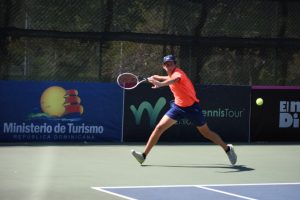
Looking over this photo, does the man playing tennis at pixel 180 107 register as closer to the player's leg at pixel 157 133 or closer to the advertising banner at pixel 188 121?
the player's leg at pixel 157 133

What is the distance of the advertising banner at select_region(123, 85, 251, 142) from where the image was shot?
1345cm

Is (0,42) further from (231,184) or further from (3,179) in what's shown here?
(231,184)

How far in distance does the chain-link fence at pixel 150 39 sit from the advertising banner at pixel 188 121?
589 millimetres

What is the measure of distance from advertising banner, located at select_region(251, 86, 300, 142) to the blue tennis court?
18.2ft

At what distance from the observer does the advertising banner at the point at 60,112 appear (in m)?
12.7

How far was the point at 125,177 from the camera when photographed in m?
9.11

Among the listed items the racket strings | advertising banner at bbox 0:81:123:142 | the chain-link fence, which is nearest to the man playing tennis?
the racket strings

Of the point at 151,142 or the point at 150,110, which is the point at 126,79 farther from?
the point at 150,110

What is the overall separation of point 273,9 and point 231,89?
6.80 feet

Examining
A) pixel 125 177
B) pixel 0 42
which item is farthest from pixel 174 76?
pixel 0 42

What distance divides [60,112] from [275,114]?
4304 mm

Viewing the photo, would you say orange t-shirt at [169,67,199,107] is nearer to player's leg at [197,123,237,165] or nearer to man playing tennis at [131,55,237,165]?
man playing tennis at [131,55,237,165]

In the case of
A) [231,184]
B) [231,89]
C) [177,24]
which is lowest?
[231,184]

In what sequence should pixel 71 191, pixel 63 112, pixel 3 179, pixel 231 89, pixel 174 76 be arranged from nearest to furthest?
pixel 71 191 < pixel 3 179 < pixel 174 76 < pixel 63 112 < pixel 231 89
